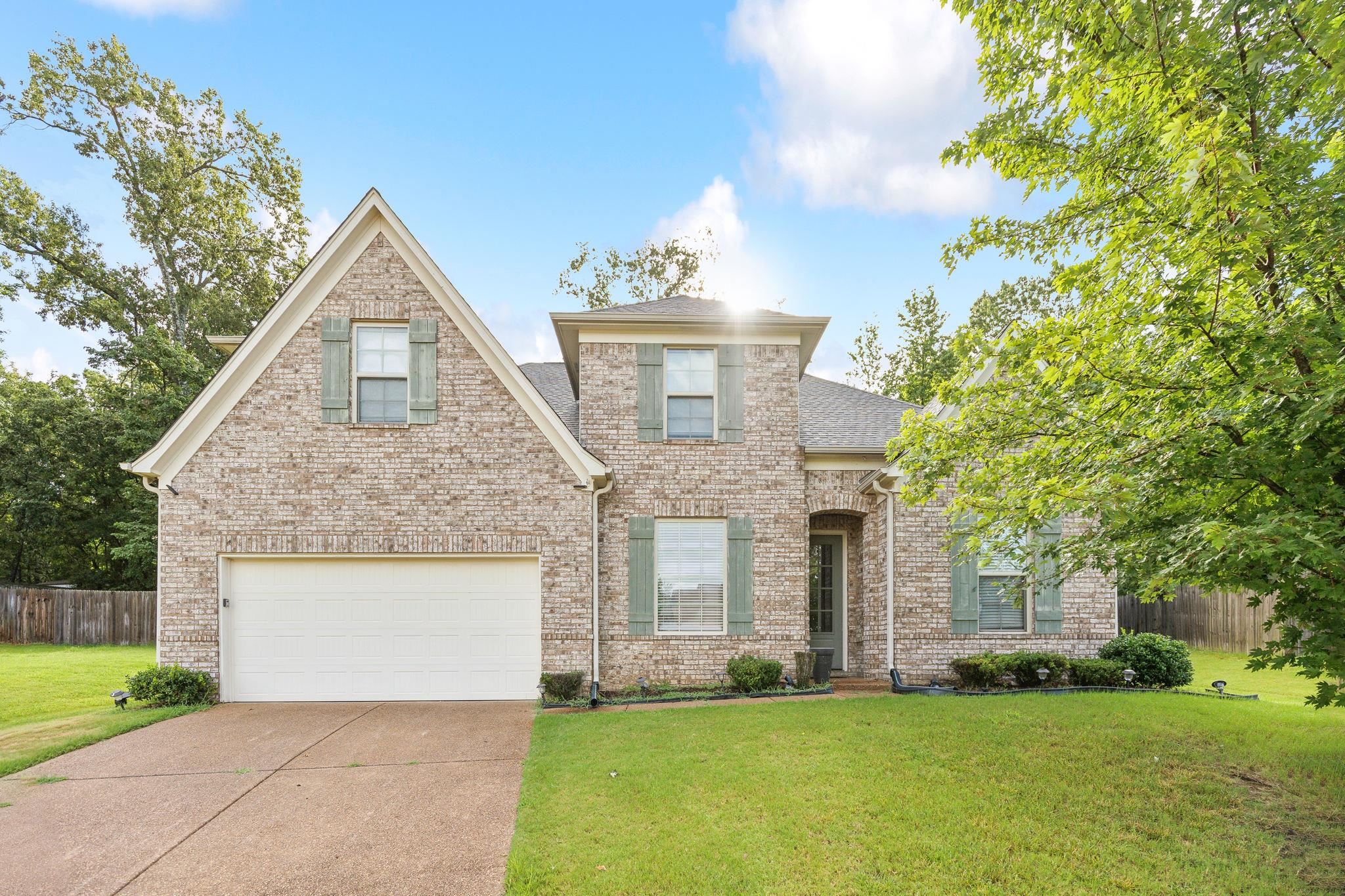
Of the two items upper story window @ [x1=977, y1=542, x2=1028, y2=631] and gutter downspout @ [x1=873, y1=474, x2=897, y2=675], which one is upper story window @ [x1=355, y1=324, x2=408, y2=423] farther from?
upper story window @ [x1=977, y1=542, x2=1028, y2=631]

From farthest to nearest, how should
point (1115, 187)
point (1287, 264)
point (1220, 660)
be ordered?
point (1220, 660) → point (1115, 187) → point (1287, 264)

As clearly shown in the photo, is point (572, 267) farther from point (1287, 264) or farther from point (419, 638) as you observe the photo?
point (1287, 264)

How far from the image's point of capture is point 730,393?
31.8ft

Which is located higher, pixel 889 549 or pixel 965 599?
pixel 889 549

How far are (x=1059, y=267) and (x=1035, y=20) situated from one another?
2.15m

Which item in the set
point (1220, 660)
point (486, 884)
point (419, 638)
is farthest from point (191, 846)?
point (1220, 660)

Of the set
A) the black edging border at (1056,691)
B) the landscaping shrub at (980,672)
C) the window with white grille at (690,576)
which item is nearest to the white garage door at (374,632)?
the window with white grille at (690,576)

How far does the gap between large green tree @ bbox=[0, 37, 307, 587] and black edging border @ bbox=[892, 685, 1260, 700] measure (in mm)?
22539

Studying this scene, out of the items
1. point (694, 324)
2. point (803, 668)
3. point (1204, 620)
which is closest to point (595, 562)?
point (803, 668)

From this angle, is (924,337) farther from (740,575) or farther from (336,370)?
(336,370)

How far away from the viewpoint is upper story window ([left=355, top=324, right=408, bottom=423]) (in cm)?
898

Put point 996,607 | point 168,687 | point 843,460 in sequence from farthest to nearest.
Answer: point 843,460
point 996,607
point 168,687

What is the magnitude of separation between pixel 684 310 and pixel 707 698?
20.1ft

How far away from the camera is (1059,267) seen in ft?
17.9
